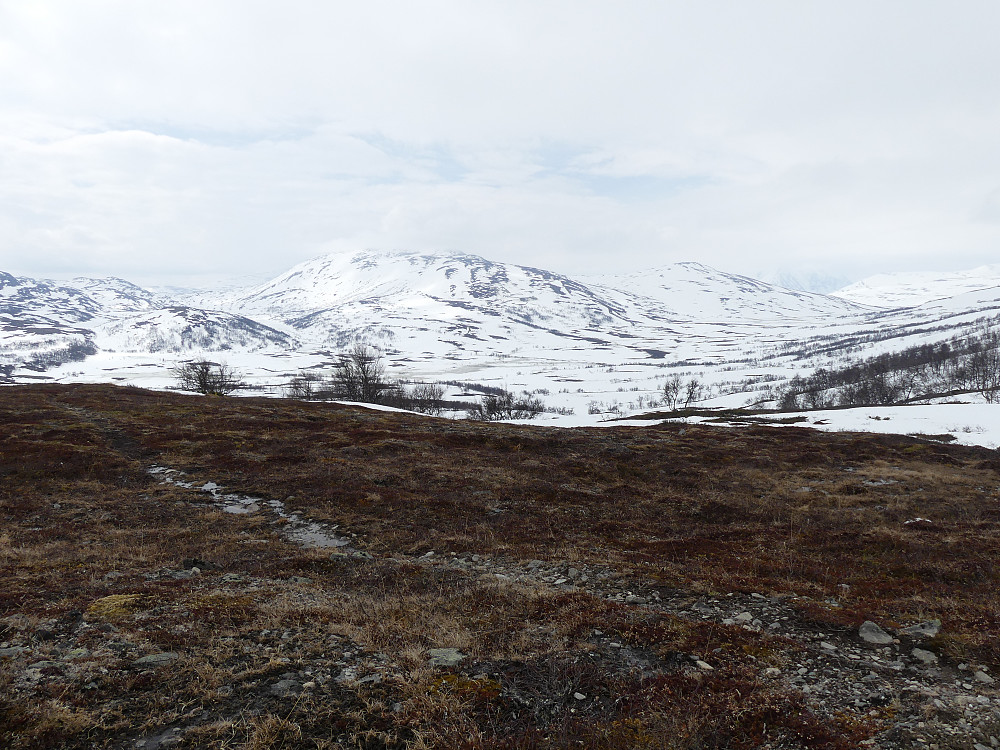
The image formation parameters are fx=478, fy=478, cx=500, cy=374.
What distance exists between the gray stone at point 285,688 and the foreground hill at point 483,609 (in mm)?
31

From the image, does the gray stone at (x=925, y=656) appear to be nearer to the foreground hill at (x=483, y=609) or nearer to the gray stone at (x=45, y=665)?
the foreground hill at (x=483, y=609)

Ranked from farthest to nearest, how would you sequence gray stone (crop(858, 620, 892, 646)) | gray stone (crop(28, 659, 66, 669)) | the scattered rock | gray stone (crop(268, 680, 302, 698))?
the scattered rock, gray stone (crop(858, 620, 892, 646)), gray stone (crop(28, 659, 66, 669)), gray stone (crop(268, 680, 302, 698))

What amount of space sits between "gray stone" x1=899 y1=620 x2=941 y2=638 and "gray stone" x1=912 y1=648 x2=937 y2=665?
53cm

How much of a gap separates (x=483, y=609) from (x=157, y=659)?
20.1 ft

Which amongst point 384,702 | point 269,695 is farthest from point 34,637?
point 384,702

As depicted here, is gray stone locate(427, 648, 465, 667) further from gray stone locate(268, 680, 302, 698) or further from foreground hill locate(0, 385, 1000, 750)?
gray stone locate(268, 680, 302, 698)

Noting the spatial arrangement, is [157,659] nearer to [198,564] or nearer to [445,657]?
[445,657]

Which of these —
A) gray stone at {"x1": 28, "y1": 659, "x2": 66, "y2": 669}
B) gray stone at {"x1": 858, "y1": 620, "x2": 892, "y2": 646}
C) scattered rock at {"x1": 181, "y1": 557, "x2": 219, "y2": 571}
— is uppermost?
gray stone at {"x1": 28, "y1": 659, "x2": 66, "y2": 669}

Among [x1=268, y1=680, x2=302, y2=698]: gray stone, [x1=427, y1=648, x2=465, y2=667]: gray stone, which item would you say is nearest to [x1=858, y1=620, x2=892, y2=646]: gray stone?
[x1=427, y1=648, x2=465, y2=667]: gray stone

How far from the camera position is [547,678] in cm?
777

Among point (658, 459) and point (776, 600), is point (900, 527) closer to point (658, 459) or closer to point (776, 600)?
point (776, 600)

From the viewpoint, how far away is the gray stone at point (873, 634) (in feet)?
29.3

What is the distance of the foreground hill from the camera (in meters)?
6.62

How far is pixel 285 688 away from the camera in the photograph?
24.3ft
